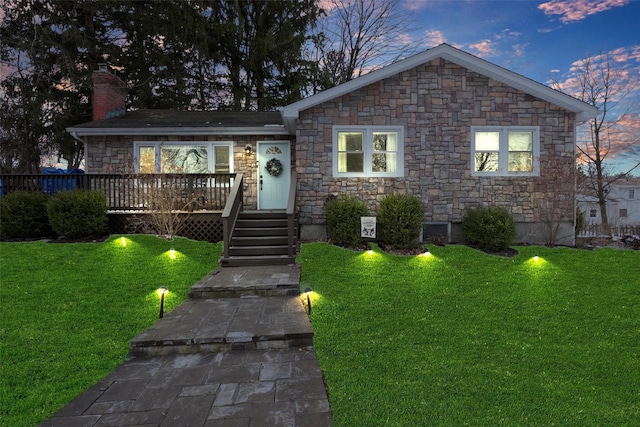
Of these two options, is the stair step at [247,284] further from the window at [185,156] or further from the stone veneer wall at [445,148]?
the window at [185,156]

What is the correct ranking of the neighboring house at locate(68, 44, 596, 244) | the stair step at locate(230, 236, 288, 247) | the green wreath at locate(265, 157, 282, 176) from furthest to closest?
the green wreath at locate(265, 157, 282, 176)
the neighboring house at locate(68, 44, 596, 244)
the stair step at locate(230, 236, 288, 247)

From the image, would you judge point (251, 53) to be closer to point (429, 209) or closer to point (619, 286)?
point (429, 209)

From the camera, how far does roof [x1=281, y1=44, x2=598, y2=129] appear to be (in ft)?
29.2

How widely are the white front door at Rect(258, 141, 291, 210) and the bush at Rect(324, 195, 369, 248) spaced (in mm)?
2918

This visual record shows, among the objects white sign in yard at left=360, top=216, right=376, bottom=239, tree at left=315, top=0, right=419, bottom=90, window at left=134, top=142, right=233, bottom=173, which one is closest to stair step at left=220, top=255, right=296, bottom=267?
white sign in yard at left=360, top=216, right=376, bottom=239

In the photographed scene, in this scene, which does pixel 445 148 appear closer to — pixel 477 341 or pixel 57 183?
pixel 477 341

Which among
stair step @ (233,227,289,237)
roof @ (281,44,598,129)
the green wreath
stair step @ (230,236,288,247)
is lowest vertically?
stair step @ (230,236,288,247)

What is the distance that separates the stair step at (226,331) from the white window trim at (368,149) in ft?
17.4

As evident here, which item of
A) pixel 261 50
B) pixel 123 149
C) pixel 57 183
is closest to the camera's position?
pixel 57 183

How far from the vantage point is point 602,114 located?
1620 centimetres

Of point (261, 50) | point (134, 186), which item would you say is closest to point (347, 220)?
point (134, 186)

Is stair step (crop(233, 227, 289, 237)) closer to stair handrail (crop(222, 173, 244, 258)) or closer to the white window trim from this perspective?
stair handrail (crop(222, 173, 244, 258))

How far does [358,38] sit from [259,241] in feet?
51.7

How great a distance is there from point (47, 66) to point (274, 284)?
1887 centimetres
